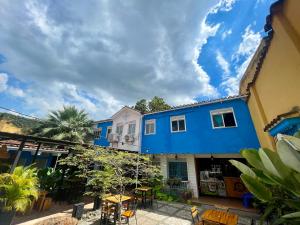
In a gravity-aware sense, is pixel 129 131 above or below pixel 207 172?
above

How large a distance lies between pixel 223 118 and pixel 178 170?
19.7 feet

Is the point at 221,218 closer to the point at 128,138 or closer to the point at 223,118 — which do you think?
the point at 223,118

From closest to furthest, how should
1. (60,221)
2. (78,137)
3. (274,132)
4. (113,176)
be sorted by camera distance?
(60,221)
(274,132)
(113,176)
(78,137)

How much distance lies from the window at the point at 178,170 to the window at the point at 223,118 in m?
4.58

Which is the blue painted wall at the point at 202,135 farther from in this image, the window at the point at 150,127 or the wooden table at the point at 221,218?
the wooden table at the point at 221,218

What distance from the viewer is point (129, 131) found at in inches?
644

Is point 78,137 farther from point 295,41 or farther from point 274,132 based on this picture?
point 295,41

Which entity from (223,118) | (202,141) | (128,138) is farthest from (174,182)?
(223,118)

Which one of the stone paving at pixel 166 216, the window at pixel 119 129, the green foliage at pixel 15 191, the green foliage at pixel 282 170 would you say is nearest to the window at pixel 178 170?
the stone paving at pixel 166 216

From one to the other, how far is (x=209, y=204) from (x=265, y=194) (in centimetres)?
1081

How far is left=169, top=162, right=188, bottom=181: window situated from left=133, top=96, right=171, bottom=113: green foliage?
1215 cm

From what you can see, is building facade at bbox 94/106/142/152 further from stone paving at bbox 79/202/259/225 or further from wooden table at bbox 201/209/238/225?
wooden table at bbox 201/209/238/225

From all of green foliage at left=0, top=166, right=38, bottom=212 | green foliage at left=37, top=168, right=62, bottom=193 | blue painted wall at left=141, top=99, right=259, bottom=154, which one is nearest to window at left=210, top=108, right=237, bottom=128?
blue painted wall at left=141, top=99, right=259, bottom=154

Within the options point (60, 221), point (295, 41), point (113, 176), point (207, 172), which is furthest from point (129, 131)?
point (295, 41)
